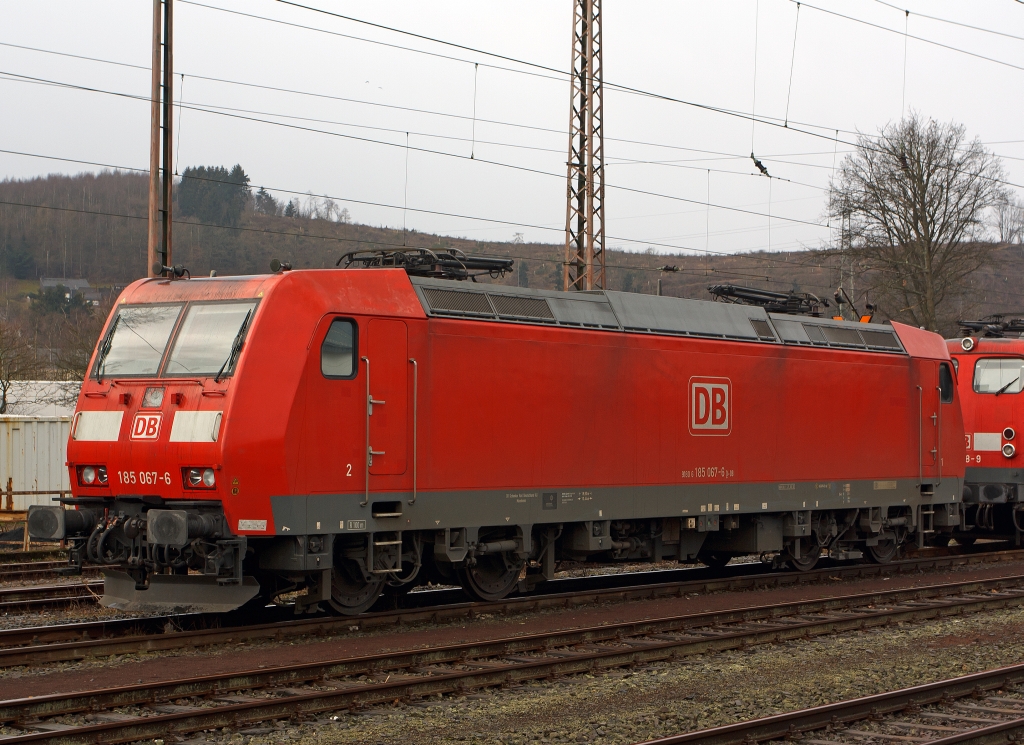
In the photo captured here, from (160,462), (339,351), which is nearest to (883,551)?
(339,351)

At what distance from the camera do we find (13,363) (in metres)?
38.9

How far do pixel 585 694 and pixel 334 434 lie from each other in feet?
12.7

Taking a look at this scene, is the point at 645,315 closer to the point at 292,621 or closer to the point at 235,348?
the point at 235,348

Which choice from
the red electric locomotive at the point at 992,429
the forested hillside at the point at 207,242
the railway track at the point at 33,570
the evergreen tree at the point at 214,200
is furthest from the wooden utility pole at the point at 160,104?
the evergreen tree at the point at 214,200

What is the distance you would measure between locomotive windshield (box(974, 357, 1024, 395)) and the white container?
67.1ft

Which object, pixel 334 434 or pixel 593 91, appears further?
pixel 593 91

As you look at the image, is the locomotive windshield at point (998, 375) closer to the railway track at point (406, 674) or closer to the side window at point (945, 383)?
the side window at point (945, 383)

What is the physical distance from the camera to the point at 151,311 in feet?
40.5

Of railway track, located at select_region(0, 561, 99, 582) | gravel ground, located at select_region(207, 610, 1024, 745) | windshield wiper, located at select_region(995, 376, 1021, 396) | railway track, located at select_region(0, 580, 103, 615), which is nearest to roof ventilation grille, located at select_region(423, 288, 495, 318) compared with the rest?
gravel ground, located at select_region(207, 610, 1024, 745)

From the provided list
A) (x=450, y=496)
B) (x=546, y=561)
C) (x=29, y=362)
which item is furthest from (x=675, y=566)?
(x=29, y=362)

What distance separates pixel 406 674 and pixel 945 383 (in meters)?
13.3

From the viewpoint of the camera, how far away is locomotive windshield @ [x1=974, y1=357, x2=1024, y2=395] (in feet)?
72.5

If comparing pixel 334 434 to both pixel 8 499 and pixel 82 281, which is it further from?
pixel 82 281

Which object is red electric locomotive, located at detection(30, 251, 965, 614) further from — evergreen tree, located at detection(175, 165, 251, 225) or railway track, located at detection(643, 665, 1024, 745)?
evergreen tree, located at detection(175, 165, 251, 225)
